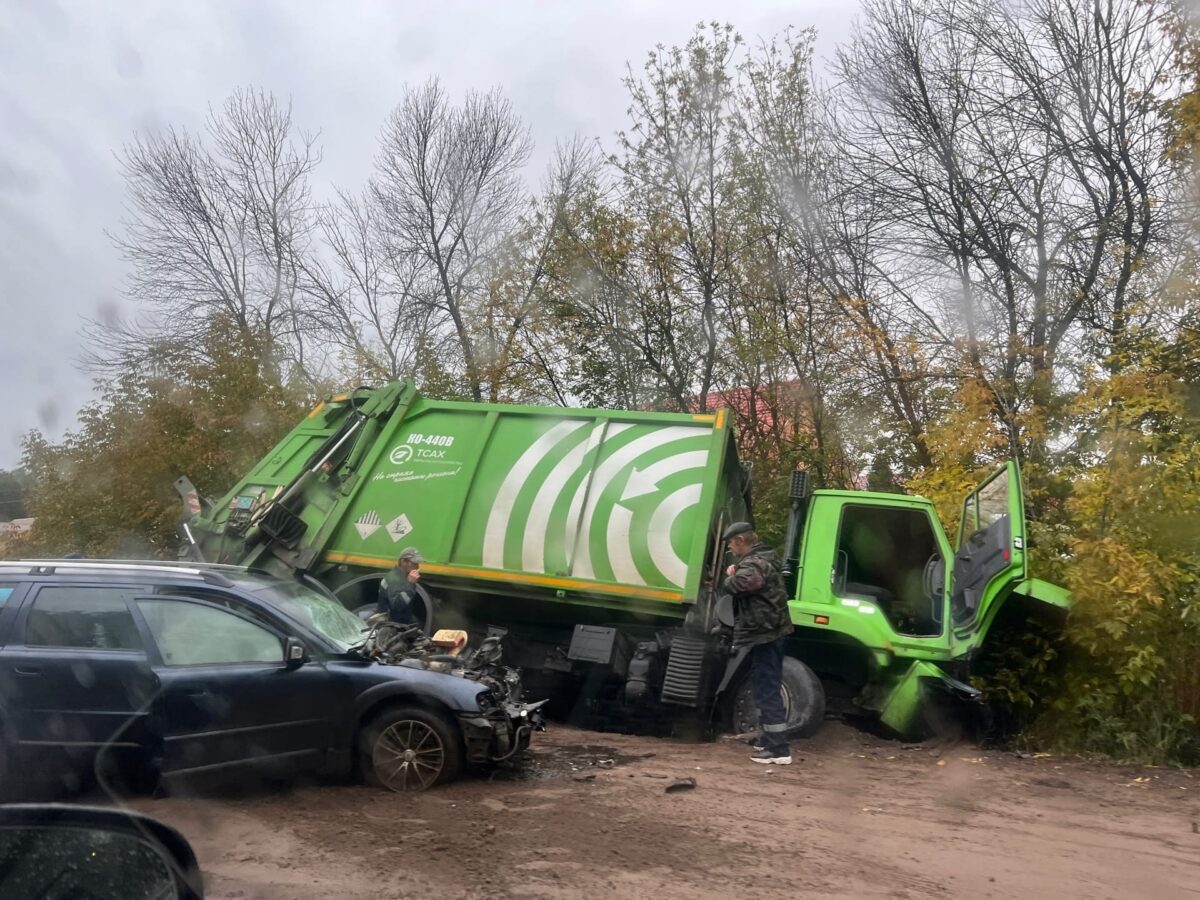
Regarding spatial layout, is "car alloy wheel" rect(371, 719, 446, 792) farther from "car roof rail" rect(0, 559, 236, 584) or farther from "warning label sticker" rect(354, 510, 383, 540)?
"warning label sticker" rect(354, 510, 383, 540)

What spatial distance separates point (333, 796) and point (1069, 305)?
446 inches

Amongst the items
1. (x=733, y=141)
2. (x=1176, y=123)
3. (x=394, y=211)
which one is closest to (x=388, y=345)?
(x=394, y=211)

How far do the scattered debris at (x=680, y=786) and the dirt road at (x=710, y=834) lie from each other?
0.06 metres

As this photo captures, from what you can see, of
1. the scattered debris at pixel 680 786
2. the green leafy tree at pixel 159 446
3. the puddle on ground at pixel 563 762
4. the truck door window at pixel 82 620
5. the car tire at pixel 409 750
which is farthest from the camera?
the green leafy tree at pixel 159 446

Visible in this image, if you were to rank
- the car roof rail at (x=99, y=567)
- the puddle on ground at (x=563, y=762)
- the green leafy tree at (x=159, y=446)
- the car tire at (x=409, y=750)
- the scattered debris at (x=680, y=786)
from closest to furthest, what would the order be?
the car tire at (x=409, y=750) → the car roof rail at (x=99, y=567) → the scattered debris at (x=680, y=786) → the puddle on ground at (x=563, y=762) → the green leafy tree at (x=159, y=446)

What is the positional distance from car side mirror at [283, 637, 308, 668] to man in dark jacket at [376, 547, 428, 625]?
9.27 feet

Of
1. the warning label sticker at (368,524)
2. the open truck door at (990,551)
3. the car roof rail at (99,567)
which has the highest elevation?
the open truck door at (990,551)

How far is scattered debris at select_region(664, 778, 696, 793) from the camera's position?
6.43 meters

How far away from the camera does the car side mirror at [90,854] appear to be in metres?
2.49

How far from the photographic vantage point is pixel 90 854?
260 centimetres

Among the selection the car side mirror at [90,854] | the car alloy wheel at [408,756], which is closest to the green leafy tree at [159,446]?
the car alloy wheel at [408,756]

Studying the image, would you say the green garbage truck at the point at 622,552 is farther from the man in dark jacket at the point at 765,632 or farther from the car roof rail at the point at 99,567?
the car roof rail at the point at 99,567

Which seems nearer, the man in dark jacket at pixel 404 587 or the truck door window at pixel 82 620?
the truck door window at pixel 82 620

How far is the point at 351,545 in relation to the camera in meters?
9.84
